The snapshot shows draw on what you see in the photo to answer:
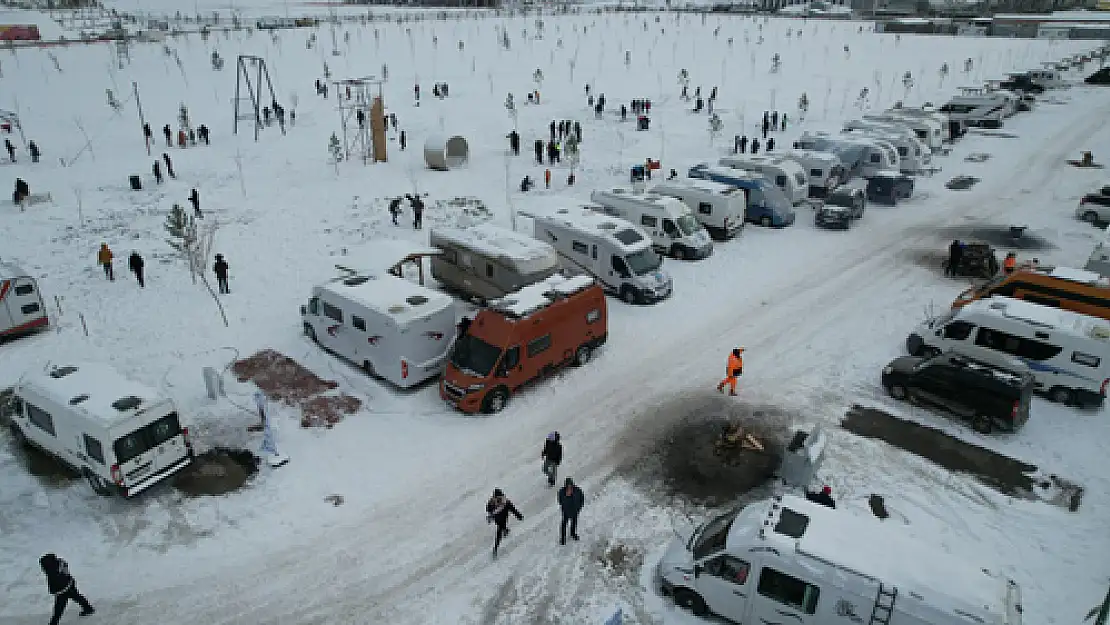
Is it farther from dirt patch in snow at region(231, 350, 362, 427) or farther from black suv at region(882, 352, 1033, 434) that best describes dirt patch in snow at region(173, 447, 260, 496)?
black suv at region(882, 352, 1033, 434)

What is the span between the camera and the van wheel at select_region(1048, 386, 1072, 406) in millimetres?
15547

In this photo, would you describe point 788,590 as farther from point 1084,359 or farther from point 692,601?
point 1084,359

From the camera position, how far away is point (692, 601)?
10.2 m

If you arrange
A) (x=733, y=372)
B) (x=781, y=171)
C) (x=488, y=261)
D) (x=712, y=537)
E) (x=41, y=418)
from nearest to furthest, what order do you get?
1. (x=712, y=537)
2. (x=41, y=418)
3. (x=733, y=372)
4. (x=488, y=261)
5. (x=781, y=171)

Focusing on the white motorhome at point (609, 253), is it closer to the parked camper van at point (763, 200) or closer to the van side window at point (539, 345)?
the van side window at point (539, 345)

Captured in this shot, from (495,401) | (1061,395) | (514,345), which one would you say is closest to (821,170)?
(1061,395)

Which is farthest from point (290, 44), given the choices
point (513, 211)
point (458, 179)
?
point (513, 211)

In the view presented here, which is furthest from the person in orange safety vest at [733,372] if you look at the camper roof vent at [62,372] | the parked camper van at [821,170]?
the parked camper van at [821,170]

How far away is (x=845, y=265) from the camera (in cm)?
2412

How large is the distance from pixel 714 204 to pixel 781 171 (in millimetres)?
5594

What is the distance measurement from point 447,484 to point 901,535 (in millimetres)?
7851

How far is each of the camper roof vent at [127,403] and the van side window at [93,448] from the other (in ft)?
2.12

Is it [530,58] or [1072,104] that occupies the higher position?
[530,58]

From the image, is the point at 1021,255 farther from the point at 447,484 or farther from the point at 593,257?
the point at 447,484
